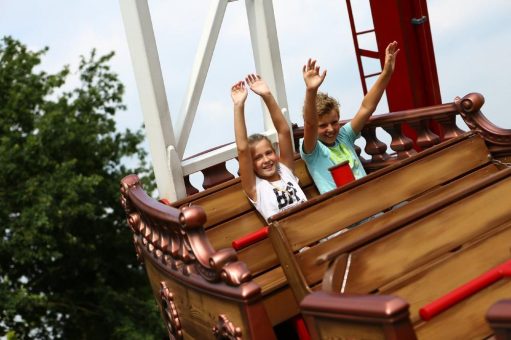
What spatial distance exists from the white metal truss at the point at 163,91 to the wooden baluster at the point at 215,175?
3 cm

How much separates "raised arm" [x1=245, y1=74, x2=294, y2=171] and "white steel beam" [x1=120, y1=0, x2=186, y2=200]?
1.68 feet

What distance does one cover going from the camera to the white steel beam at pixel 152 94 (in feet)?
16.9

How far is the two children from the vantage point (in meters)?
4.79

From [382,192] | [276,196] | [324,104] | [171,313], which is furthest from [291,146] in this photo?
[171,313]

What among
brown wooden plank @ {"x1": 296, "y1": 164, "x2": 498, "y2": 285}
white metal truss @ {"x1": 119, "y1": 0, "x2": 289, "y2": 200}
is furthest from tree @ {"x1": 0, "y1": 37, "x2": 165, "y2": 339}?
brown wooden plank @ {"x1": 296, "y1": 164, "x2": 498, "y2": 285}

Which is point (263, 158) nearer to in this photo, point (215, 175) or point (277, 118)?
point (277, 118)

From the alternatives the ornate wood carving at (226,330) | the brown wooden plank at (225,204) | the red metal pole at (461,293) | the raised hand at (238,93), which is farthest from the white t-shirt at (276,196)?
the red metal pole at (461,293)

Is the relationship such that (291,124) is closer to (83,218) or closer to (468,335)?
(468,335)

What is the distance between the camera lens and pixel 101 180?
14078mm

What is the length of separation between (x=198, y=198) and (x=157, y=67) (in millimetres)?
736

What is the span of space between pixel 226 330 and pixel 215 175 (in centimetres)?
185

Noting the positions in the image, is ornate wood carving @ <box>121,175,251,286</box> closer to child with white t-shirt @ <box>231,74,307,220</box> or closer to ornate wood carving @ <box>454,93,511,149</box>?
child with white t-shirt @ <box>231,74,307,220</box>

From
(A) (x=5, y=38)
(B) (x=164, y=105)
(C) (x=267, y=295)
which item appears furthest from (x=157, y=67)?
(A) (x=5, y=38)

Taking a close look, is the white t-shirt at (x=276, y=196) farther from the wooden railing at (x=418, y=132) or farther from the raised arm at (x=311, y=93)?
the wooden railing at (x=418, y=132)
